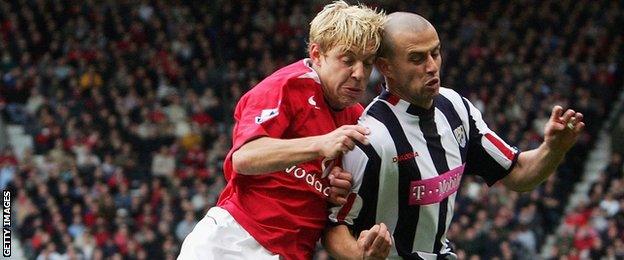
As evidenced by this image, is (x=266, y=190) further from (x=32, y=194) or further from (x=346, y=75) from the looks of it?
(x=32, y=194)

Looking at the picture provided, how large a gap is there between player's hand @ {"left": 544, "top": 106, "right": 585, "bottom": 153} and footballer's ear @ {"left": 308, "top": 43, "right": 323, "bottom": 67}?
113 cm

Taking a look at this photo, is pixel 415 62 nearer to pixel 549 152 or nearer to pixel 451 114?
pixel 451 114

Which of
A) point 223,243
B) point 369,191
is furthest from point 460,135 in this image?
point 223,243

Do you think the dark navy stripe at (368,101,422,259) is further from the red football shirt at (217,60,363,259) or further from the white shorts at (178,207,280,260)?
the white shorts at (178,207,280,260)

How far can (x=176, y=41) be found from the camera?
21.0m

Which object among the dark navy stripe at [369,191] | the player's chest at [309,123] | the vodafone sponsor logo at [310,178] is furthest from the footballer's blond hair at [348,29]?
the vodafone sponsor logo at [310,178]

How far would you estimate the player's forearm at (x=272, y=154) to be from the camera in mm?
4965

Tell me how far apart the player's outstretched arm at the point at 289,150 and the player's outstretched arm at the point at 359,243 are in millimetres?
403

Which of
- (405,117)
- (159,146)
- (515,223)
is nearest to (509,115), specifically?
(515,223)

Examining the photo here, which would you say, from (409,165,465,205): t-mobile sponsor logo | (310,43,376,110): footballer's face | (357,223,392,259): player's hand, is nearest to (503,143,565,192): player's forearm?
(409,165,465,205): t-mobile sponsor logo

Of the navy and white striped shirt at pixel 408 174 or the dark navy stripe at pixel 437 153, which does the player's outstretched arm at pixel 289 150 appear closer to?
the navy and white striped shirt at pixel 408 174

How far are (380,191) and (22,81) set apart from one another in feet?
47.7

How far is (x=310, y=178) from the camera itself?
214 inches

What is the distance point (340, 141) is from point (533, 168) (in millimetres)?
1489
